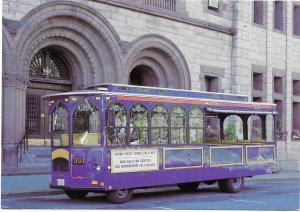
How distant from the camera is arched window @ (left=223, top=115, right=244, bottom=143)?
17953 millimetres

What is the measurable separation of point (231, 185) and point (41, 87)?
805cm

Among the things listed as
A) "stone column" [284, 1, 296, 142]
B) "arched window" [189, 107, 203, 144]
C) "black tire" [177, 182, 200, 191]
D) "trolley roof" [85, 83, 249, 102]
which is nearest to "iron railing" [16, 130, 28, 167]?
"trolley roof" [85, 83, 249, 102]

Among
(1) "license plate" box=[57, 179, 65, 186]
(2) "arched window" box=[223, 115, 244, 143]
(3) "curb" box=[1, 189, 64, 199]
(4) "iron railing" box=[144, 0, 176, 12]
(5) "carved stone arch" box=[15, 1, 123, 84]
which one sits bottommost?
(3) "curb" box=[1, 189, 64, 199]

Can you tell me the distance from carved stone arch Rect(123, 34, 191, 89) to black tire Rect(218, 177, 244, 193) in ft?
22.4

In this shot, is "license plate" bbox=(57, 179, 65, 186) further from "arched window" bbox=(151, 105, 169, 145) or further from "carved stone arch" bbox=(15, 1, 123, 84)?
"carved stone arch" bbox=(15, 1, 123, 84)

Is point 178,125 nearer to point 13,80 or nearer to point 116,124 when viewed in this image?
point 116,124

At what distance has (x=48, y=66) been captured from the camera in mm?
21891

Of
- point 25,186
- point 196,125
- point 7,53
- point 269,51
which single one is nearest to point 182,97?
point 196,125

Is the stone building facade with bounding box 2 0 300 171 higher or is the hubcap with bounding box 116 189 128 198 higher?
the stone building facade with bounding box 2 0 300 171

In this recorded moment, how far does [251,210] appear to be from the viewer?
1346 centimetres

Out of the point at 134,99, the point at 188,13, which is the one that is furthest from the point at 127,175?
the point at 188,13

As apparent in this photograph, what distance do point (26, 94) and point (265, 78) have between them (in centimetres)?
1388

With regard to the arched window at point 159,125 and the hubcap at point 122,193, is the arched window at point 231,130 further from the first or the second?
the hubcap at point 122,193

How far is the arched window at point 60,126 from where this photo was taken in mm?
14461
